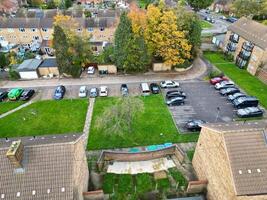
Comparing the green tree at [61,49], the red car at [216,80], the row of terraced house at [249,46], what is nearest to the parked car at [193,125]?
the red car at [216,80]

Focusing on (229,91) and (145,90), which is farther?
(145,90)

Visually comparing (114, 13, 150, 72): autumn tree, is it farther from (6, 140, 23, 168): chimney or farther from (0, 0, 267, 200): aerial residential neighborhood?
(6, 140, 23, 168): chimney

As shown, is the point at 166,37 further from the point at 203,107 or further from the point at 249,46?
the point at 249,46

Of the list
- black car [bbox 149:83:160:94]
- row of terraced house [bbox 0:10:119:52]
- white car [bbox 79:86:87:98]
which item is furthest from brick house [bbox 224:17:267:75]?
white car [bbox 79:86:87:98]

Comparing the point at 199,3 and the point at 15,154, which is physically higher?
the point at 199,3

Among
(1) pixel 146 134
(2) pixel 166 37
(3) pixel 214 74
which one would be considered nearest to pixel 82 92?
(1) pixel 146 134

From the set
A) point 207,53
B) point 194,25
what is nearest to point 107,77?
point 194,25

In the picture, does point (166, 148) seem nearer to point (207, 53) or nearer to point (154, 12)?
point (154, 12)
